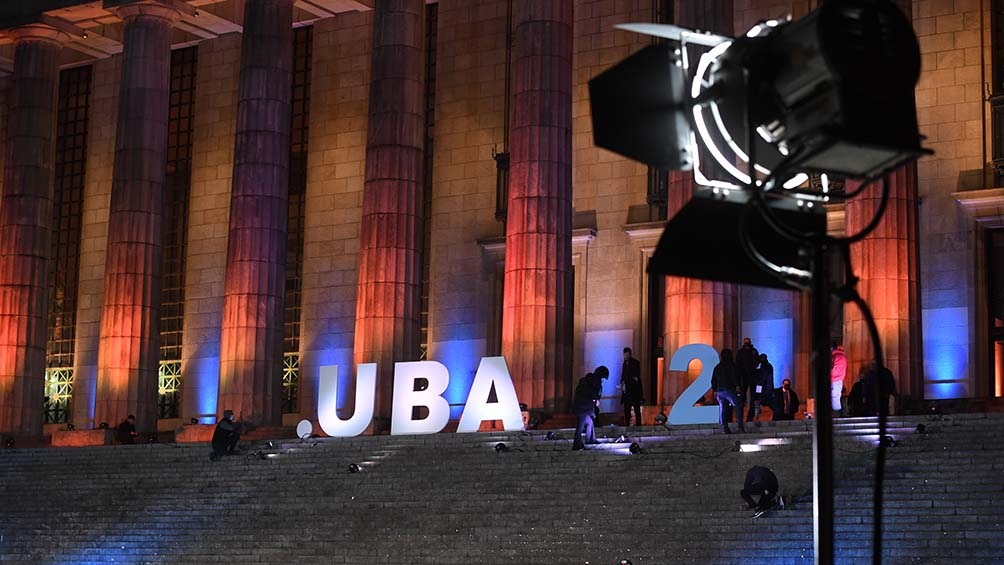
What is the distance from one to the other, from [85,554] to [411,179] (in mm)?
14258

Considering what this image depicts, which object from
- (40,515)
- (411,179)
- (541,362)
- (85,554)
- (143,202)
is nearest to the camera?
(85,554)

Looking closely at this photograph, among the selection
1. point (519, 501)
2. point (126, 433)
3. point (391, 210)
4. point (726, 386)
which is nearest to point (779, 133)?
point (519, 501)

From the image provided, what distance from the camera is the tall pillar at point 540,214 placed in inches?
1574

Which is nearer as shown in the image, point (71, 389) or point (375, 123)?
point (375, 123)

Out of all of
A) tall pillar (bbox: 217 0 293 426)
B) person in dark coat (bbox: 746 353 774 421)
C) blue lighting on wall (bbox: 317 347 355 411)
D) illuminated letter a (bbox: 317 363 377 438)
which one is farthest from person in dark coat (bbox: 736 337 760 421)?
blue lighting on wall (bbox: 317 347 355 411)

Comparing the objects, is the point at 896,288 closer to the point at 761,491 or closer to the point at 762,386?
the point at 762,386

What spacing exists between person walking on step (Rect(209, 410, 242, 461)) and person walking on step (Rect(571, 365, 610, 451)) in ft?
30.2

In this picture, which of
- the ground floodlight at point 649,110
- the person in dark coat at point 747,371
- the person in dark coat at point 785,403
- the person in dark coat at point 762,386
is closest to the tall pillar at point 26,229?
the person in dark coat at point 747,371

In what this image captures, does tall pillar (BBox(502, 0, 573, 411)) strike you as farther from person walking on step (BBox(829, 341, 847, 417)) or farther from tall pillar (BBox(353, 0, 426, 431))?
person walking on step (BBox(829, 341, 847, 417))

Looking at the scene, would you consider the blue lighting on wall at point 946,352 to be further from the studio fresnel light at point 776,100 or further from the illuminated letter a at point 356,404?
the studio fresnel light at point 776,100

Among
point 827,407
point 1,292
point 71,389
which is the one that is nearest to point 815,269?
point 827,407

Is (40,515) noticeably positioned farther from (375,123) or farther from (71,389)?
(71,389)

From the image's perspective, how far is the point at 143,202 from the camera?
4731 cm

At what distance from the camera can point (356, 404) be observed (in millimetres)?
39594
